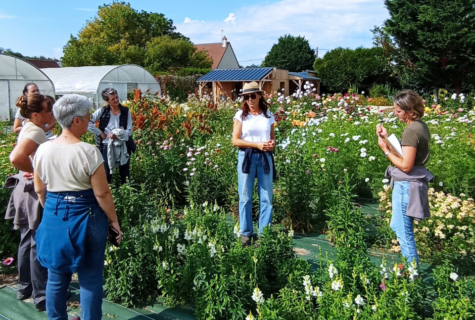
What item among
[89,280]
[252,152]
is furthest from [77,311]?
[252,152]

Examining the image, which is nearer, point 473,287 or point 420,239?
point 473,287

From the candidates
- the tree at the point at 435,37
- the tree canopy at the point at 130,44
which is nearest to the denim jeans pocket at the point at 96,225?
the tree at the point at 435,37

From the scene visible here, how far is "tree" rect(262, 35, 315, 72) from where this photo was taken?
50250 mm

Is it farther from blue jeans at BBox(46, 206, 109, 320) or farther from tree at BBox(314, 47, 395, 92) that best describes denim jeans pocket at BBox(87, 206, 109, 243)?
tree at BBox(314, 47, 395, 92)

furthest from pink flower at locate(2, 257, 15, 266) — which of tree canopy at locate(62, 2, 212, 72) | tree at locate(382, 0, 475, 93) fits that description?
tree canopy at locate(62, 2, 212, 72)

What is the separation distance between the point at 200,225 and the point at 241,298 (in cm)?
81

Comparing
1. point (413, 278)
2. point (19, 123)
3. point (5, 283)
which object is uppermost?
point (19, 123)

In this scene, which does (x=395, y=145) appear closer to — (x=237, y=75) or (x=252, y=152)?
(x=252, y=152)

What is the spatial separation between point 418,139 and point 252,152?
1.46 meters

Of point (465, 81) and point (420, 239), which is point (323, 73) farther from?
point (420, 239)

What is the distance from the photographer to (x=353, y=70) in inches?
1081

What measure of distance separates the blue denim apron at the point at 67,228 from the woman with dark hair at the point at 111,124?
2.40 meters

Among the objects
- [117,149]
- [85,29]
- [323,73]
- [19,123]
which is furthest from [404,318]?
[85,29]

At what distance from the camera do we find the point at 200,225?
3162 millimetres
